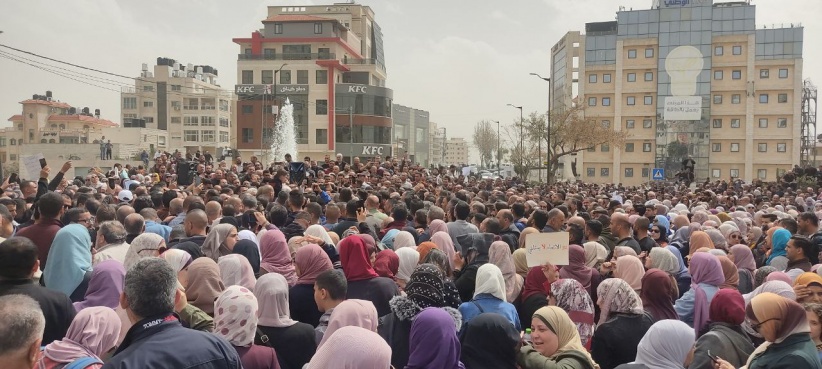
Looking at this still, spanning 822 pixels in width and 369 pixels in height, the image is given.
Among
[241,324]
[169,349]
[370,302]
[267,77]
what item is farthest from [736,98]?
[169,349]

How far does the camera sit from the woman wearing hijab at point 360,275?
620 cm

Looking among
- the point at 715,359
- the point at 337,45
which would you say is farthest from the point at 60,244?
the point at 337,45

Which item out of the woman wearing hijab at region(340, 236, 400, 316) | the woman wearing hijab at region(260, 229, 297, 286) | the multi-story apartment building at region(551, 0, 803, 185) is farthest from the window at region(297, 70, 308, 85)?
the woman wearing hijab at region(340, 236, 400, 316)

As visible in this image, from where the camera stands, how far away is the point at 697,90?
7369 cm

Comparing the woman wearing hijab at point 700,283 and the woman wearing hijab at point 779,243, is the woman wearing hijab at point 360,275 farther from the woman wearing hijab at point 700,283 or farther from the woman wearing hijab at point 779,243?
the woman wearing hijab at point 779,243

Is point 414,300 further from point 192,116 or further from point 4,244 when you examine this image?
point 192,116

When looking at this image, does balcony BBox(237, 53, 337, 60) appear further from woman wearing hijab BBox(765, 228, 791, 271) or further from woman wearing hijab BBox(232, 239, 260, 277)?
woman wearing hijab BBox(232, 239, 260, 277)

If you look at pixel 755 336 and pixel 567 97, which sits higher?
pixel 567 97

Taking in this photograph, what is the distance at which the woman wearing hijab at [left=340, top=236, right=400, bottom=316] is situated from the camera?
6203 mm

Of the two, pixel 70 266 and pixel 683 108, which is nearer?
pixel 70 266

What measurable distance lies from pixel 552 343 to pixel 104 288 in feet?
11.3

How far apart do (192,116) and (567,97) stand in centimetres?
5743

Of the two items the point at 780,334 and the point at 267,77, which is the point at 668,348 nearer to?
the point at 780,334

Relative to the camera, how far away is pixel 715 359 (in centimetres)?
441
